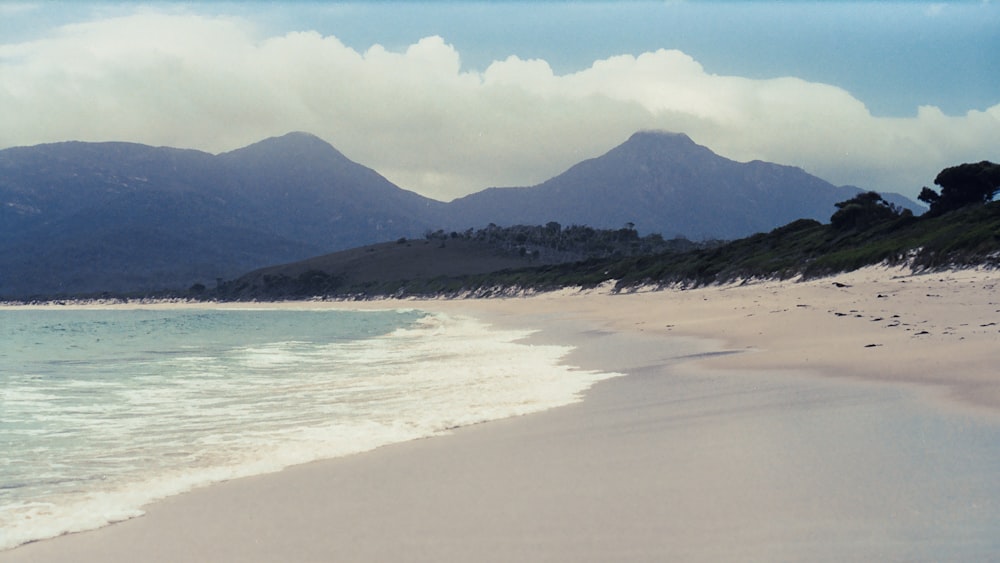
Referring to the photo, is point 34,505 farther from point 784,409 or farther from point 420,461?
point 784,409

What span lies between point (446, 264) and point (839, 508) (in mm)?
176917

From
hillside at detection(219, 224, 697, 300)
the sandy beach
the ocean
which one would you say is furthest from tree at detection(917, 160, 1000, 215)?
hillside at detection(219, 224, 697, 300)

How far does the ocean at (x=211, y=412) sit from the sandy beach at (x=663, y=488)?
1.97 feet

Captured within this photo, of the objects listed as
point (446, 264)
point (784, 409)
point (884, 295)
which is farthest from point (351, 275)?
point (784, 409)

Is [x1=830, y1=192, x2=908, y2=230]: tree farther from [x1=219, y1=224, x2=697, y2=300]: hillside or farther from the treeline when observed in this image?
the treeline

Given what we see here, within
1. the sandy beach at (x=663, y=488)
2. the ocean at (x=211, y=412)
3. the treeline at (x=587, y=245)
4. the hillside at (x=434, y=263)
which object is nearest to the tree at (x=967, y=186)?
the ocean at (x=211, y=412)

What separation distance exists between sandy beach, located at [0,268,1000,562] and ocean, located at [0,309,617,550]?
1.97 ft

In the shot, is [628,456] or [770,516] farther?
[628,456]

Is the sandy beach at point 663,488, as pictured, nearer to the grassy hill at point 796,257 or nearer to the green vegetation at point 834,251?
the green vegetation at point 834,251

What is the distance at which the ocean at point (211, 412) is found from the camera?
23.5 feet

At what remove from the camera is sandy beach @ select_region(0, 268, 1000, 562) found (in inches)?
186

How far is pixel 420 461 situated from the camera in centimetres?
755

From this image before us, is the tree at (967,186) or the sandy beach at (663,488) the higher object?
the tree at (967,186)

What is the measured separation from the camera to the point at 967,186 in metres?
56.9
